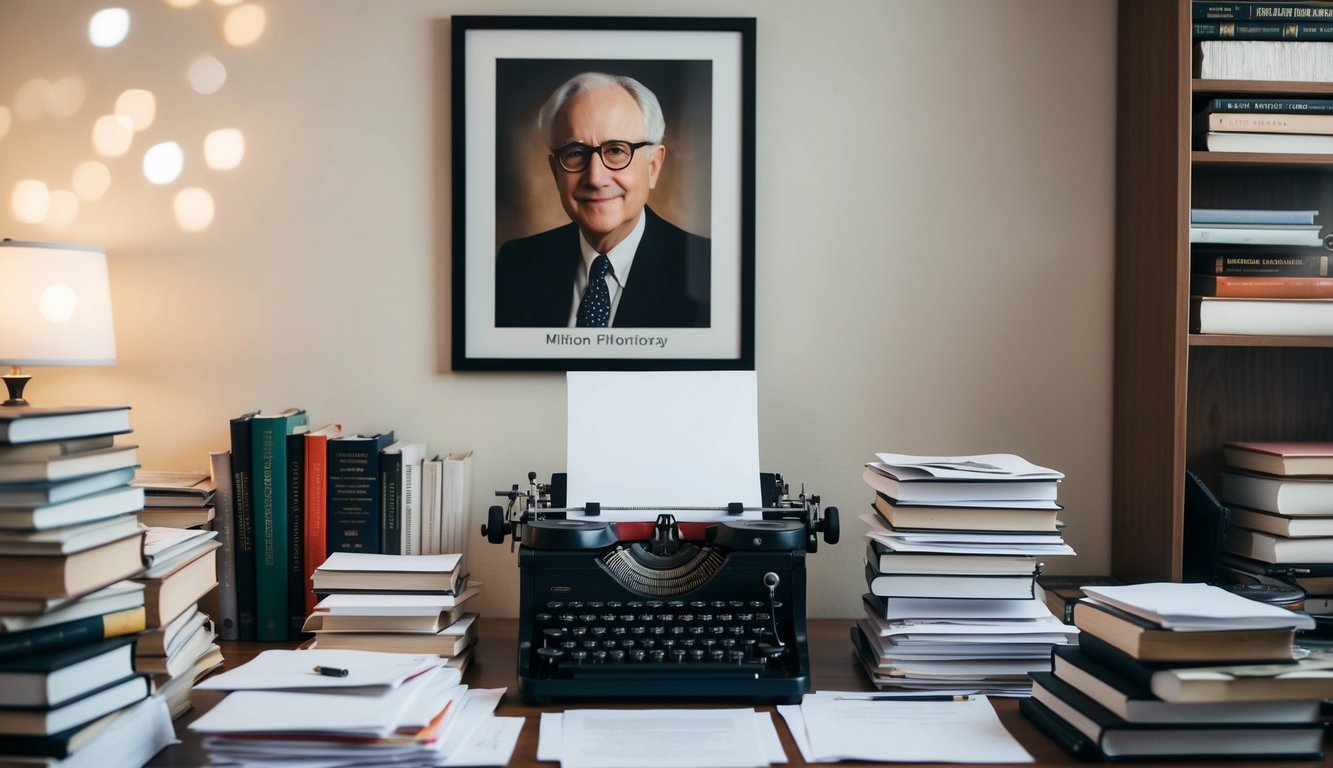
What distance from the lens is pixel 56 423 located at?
123 cm

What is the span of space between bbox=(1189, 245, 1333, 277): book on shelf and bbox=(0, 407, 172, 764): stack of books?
1.88m

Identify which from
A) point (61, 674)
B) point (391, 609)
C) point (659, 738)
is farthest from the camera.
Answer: point (391, 609)

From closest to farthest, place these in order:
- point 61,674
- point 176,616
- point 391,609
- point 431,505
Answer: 1. point 61,674
2. point 176,616
3. point 391,609
4. point 431,505

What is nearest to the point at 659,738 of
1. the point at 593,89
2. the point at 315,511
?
the point at 315,511

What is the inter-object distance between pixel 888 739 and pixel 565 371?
40.0 inches

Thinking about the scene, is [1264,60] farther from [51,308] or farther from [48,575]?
[51,308]

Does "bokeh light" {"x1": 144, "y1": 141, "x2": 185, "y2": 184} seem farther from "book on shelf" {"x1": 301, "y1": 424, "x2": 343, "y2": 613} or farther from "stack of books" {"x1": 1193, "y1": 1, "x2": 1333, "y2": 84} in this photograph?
"stack of books" {"x1": 1193, "y1": 1, "x2": 1333, "y2": 84}

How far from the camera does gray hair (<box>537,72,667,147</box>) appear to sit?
6.47ft

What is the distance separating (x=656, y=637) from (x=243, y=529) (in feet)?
2.91

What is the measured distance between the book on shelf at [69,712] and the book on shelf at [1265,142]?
2025 millimetres

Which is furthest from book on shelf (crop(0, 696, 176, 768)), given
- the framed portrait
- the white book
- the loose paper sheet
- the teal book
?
the framed portrait

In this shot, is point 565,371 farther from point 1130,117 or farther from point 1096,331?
point 1130,117

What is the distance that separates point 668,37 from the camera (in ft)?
6.46

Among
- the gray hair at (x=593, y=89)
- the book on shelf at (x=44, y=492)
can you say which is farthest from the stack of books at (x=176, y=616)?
the gray hair at (x=593, y=89)
